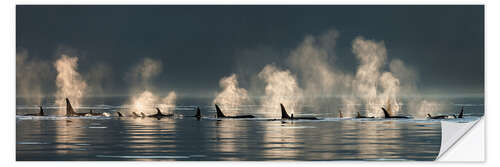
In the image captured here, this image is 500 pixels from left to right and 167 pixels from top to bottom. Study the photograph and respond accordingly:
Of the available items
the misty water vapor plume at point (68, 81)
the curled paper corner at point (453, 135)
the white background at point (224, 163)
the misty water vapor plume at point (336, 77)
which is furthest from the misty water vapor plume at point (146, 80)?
the curled paper corner at point (453, 135)

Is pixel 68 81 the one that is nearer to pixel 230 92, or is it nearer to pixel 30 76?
pixel 30 76

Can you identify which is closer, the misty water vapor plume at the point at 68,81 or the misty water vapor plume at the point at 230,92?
the misty water vapor plume at the point at 68,81

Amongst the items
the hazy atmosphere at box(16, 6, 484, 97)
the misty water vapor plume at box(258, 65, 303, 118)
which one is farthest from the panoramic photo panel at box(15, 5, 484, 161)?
the misty water vapor plume at box(258, 65, 303, 118)

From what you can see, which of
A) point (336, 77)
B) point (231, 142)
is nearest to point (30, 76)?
point (231, 142)

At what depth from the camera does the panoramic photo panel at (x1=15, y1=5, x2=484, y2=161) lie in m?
25.8

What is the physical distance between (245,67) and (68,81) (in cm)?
678

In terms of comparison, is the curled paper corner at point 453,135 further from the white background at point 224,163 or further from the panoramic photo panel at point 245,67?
the white background at point 224,163

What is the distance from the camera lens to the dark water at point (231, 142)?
77.6ft

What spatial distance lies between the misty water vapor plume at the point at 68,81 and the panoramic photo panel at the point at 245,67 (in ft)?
0.18

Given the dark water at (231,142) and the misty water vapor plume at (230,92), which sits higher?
the misty water vapor plume at (230,92)

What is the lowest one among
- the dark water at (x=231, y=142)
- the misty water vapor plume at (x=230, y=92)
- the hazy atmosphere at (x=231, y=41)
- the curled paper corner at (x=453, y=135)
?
the dark water at (x=231, y=142)

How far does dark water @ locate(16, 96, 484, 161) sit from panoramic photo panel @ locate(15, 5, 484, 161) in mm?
60
